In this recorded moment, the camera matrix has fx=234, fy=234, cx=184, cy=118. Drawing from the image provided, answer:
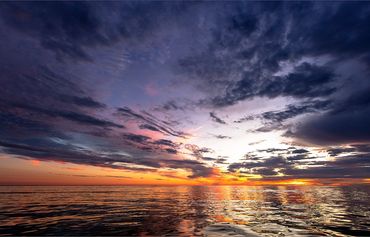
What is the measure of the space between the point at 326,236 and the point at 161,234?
13941 millimetres

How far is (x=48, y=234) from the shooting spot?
2003cm

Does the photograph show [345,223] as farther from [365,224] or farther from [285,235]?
[285,235]

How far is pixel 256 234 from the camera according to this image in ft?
65.7

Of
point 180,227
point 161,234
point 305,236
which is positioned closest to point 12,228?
point 161,234

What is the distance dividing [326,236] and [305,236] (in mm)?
1866

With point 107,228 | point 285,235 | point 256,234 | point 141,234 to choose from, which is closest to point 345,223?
point 285,235

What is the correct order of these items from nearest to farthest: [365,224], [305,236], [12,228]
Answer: [305,236] < [12,228] < [365,224]

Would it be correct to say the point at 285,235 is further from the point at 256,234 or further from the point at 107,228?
the point at 107,228

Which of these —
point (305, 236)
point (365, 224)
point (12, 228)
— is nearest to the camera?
point (305, 236)

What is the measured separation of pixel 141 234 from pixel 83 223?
8.92 meters

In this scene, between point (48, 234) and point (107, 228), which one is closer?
point (48, 234)

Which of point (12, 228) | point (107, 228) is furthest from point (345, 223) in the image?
point (12, 228)

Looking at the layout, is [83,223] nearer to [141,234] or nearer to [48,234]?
[48,234]

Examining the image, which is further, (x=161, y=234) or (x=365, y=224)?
(x=365, y=224)
